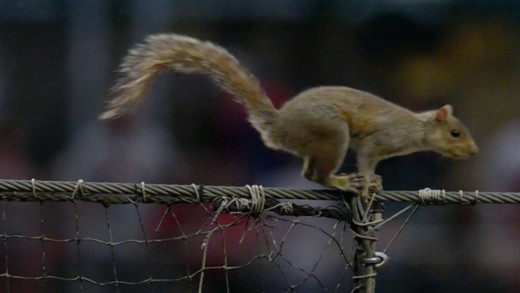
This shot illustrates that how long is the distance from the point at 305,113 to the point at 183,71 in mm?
293

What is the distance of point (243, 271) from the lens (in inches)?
167

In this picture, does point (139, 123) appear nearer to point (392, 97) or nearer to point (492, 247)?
point (392, 97)

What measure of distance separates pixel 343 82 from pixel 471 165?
0.54m

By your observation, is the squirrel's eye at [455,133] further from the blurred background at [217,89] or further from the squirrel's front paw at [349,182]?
the blurred background at [217,89]

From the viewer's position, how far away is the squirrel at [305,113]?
2.59 m

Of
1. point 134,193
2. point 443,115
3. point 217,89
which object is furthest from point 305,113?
point 217,89

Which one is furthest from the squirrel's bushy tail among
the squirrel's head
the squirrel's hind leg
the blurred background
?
the blurred background

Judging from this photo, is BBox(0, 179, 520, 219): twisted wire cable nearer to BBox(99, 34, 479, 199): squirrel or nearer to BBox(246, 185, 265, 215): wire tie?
BBox(246, 185, 265, 215): wire tie

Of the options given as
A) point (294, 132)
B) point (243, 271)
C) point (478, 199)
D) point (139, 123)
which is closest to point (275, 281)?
point (243, 271)

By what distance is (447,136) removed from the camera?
10.2 feet

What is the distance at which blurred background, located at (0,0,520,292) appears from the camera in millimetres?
4109

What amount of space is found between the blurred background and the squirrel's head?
3.39ft

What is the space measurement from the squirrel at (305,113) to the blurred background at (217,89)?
1176mm

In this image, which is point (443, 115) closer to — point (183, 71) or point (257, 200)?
point (183, 71)
